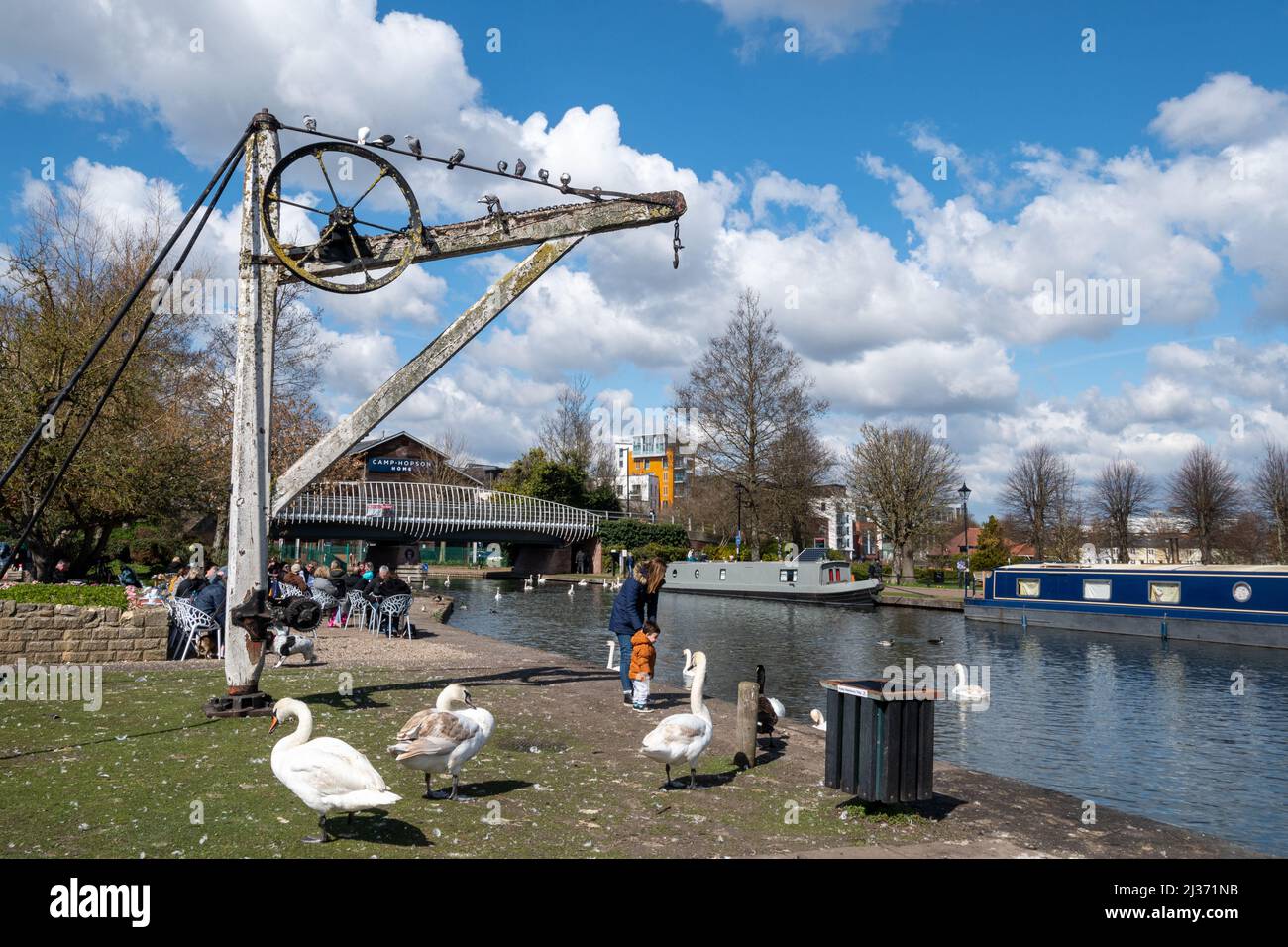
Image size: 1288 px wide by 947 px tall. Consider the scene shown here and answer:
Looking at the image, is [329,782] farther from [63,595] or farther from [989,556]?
[989,556]

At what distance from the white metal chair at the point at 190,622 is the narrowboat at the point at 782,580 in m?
28.7

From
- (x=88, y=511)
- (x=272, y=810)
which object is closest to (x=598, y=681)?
(x=272, y=810)

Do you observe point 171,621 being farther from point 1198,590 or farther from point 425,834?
point 1198,590

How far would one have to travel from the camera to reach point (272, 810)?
659 cm

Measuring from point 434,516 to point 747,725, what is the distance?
161 feet

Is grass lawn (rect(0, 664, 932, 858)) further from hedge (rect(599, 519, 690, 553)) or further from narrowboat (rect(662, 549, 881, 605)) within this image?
hedge (rect(599, 519, 690, 553))

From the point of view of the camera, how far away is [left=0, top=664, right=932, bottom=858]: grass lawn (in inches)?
236

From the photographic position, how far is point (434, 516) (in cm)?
5603

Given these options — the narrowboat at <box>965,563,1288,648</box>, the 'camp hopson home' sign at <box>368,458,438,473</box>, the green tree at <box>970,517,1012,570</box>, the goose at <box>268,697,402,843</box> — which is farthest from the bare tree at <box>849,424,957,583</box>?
the goose at <box>268,697,402,843</box>

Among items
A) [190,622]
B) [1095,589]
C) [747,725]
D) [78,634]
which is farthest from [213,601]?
[1095,589]

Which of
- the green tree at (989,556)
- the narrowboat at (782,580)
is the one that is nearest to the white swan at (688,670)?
the narrowboat at (782,580)

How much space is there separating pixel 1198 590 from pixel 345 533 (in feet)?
148

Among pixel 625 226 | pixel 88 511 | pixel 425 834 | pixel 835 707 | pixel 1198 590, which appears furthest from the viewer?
pixel 1198 590

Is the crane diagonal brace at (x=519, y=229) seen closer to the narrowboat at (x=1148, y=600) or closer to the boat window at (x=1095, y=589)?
the narrowboat at (x=1148, y=600)
